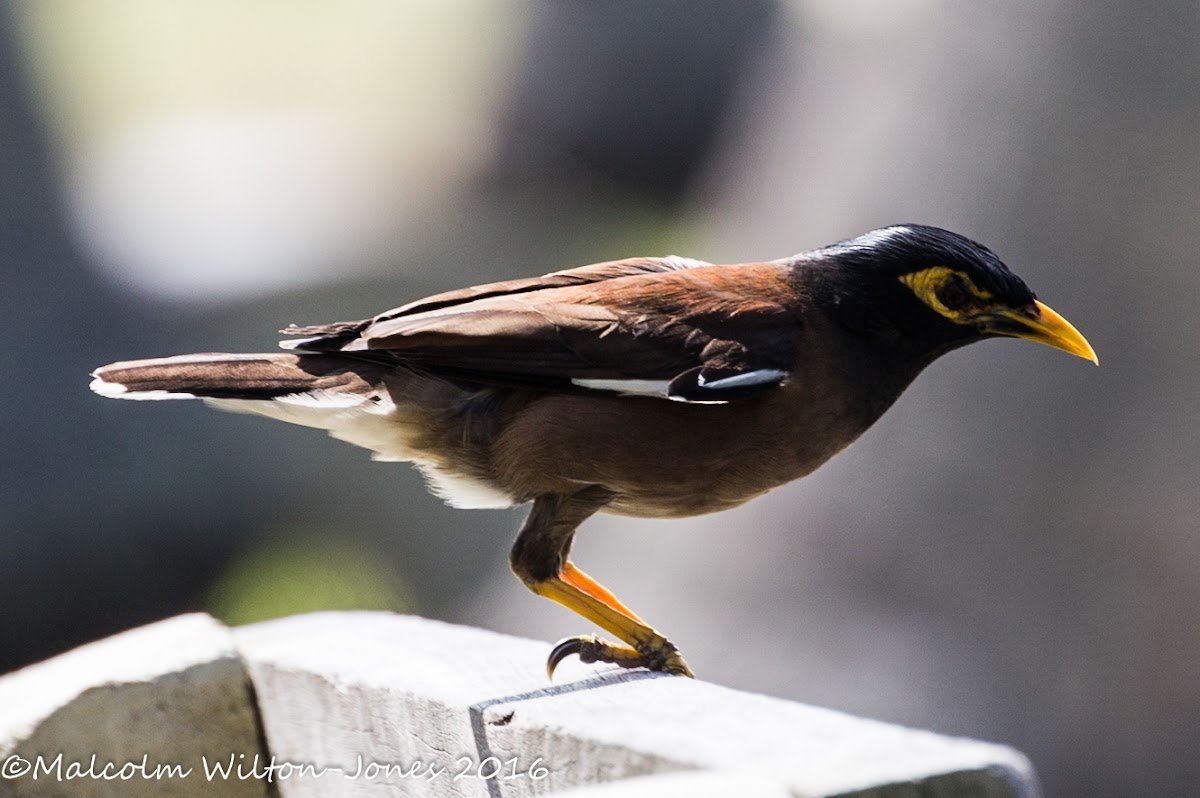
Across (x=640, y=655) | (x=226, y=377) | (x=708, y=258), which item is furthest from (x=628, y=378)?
(x=708, y=258)

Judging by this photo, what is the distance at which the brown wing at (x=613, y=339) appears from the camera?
3.67 metres

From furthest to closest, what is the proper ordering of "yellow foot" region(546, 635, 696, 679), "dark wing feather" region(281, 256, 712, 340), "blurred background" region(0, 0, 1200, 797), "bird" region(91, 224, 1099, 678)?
"blurred background" region(0, 0, 1200, 797) → "dark wing feather" region(281, 256, 712, 340) → "bird" region(91, 224, 1099, 678) → "yellow foot" region(546, 635, 696, 679)

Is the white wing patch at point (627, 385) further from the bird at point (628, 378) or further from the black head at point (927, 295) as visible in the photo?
the black head at point (927, 295)

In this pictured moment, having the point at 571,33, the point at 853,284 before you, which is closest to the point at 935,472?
the point at 853,284

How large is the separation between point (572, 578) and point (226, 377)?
95 centimetres

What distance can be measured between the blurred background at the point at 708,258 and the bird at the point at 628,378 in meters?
2.19

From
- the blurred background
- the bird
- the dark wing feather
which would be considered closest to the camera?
the bird

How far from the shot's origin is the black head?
3670mm

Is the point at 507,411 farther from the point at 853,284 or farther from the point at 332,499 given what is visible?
the point at 332,499

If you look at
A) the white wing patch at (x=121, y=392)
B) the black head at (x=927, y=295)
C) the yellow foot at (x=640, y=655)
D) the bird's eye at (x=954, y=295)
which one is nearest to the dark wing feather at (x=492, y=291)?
the white wing patch at (x=121, y=392)

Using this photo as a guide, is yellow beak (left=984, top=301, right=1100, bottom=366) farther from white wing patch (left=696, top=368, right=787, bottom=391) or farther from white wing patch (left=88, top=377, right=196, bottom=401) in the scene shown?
white wing patch (left=88, top=377, right=196, bottom=401)

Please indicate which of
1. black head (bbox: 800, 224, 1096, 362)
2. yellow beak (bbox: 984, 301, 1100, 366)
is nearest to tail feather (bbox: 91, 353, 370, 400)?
black head (bbox: 800, 224, 1096, 362)

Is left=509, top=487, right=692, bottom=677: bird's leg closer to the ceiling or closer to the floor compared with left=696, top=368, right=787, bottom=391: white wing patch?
closer to the floor

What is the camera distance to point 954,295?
12.2 feet
